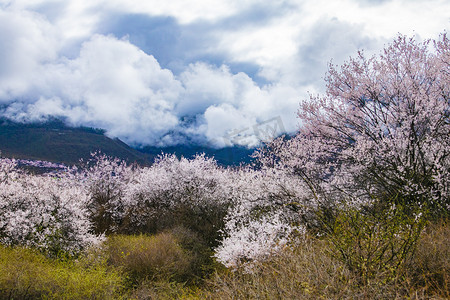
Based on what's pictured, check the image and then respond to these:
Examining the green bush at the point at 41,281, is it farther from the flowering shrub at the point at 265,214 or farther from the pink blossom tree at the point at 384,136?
the pink blossom tree at the point at 384,136

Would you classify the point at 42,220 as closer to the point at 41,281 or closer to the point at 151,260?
the point at 41,281

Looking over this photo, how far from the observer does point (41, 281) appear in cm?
648

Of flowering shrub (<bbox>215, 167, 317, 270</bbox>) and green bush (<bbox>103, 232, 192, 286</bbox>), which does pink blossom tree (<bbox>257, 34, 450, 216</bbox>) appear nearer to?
flowering shrub (<bbox>215, 167, 317, 270</bbox>)

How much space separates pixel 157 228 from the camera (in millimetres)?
15195

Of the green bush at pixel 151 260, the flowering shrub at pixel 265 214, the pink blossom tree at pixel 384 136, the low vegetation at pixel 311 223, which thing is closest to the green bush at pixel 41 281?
the low vegetation at pixel 311 223

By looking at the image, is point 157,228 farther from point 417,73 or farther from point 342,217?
point 417,73

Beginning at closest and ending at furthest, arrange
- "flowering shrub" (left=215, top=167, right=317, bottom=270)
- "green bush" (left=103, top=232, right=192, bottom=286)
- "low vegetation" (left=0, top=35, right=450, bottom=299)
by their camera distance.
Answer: "low vegetation" (left=0, top=35, right=450, bottom=299)
"flowering shrub" (left=215, top=167, right=317, bottom=270)
"green bush" (left=103, top=232, right=192, bottom=286)

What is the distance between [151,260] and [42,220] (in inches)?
150

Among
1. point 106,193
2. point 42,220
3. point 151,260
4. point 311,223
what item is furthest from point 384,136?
point 106,193

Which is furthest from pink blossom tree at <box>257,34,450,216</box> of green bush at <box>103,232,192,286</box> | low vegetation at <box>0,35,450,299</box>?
green bush at <box>103,232,192,286</box>

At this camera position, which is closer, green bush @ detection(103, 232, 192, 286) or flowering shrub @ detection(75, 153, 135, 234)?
→ green bush @ detection(103, 232, 192, 286)

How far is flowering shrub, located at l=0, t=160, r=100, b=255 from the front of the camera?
28.9ft

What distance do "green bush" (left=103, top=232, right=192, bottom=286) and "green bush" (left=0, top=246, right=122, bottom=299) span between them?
138 cm

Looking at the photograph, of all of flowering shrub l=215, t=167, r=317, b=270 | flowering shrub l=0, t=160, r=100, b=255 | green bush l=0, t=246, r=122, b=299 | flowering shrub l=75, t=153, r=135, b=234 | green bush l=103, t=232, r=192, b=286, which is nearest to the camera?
green bush l=0, t=246, r=122, b=299
